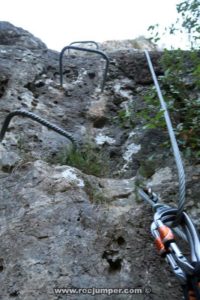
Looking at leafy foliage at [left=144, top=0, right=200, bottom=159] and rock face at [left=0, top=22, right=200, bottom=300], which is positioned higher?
leafy foliage at [left=144, top=0, right=200, bottom=159]

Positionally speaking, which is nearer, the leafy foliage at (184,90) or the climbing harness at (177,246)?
the climbing harness at (177,246)

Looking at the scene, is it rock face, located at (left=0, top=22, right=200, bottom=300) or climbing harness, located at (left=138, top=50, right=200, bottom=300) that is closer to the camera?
climbing harness, located at (left=138, top=50, right=200, bottom=300)

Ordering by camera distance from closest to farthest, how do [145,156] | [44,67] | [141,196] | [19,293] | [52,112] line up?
[19,293]
[141,196]
[145,156]
[52,112]
[44,67]

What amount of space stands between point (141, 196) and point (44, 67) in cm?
243

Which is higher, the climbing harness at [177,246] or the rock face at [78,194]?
the climbing harness at [177,246]

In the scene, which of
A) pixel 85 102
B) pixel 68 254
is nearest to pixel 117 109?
pixel 85 102

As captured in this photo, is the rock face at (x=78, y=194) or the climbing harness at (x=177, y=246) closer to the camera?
the climbing harness at (x=177, y=246)

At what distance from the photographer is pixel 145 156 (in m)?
3.42

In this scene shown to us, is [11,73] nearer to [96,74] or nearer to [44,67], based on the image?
[44,67]

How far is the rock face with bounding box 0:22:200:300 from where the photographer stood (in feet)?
7.29

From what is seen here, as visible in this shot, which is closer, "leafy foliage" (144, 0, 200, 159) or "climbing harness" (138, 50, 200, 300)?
"climbing harness" (138, 50, 200, 300)

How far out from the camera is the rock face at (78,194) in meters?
2.22

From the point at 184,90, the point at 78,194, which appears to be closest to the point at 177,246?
the point at 78,194

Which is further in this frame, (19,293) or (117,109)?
(117,109)
